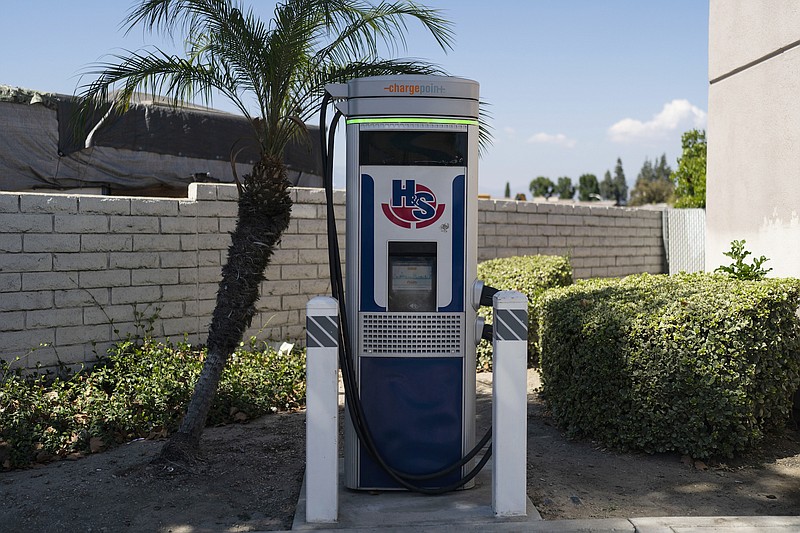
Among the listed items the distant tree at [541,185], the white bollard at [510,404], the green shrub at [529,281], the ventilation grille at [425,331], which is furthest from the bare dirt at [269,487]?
the distant tree at [541,185]

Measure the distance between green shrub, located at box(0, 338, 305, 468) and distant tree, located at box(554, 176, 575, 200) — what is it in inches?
3535

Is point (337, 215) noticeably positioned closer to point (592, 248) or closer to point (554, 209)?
point (554, 209)

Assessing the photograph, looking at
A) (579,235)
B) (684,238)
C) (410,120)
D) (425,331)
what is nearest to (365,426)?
(425,331)

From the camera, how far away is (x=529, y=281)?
902 cm

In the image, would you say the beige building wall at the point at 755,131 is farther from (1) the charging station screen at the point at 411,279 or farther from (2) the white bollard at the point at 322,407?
(2) the white bollard at the point at 322,407

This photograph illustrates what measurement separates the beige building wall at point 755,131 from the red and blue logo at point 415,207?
3579 mm

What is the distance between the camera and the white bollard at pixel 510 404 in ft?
14.2

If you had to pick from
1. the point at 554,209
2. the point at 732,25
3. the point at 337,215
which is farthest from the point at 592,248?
the point at 732,25

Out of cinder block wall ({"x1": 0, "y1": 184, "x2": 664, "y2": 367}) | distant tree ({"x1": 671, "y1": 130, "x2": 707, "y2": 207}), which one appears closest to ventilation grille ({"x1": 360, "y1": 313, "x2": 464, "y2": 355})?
cinder block wall ({"x1": 0, "y1": 184, "x2": 664, "y2": 367})

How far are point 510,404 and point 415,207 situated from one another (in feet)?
4.07

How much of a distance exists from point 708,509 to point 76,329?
5.73 meters

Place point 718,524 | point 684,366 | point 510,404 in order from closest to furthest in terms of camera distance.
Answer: point 718,524 < point 510,404 < point 684,366

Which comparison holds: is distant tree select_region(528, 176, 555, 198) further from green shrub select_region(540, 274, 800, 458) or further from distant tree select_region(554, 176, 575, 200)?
green shrub select_region(540, 274, 800, 458)

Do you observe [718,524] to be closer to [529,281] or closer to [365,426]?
[365,426]
